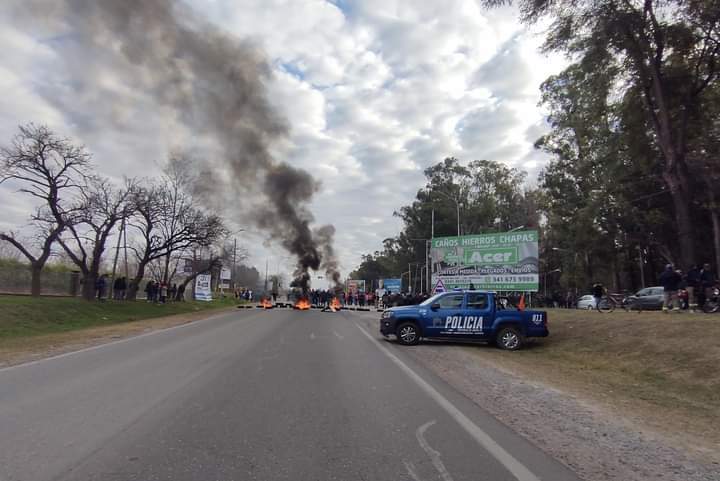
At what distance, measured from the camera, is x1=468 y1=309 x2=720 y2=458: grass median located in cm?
750

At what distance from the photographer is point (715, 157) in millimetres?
27406

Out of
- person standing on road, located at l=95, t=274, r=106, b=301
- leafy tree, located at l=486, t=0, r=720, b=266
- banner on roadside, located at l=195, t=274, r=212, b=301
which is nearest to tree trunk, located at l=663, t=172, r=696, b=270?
leafy tree, located at l=486, t=0, r=720, b=266

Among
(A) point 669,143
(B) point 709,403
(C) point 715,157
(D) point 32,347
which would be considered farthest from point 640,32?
(D) point 32,347

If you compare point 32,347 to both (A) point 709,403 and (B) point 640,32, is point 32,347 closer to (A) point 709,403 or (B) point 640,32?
(A) point 709,403

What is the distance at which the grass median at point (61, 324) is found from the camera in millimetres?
13664

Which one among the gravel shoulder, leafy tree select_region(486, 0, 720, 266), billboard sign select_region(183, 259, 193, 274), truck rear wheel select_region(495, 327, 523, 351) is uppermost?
leafy tree select_region(486, 0, 720, 266)

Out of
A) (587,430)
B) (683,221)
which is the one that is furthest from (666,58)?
→ (587,430)

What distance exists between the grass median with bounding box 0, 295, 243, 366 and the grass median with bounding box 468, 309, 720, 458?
35.8ft

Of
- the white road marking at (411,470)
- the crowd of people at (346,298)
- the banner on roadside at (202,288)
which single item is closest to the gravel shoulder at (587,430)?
the white road marking at (411,470)

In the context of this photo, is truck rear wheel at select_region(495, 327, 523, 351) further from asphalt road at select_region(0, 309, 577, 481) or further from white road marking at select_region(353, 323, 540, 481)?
white road marking at select_region(353, 323, 540, 481)

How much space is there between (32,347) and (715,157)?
3061 cm

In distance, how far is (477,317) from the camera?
14820 mm

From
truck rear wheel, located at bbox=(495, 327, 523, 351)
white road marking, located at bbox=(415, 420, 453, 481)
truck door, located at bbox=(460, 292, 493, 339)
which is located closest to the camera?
white road marking, located at bbox=(415, 420, 453, 481)

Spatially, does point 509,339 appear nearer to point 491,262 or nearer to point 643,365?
point 643,365
